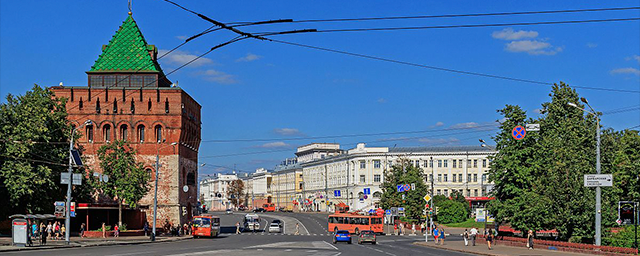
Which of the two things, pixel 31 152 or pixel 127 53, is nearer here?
pixel 31 152

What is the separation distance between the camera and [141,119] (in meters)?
80.7

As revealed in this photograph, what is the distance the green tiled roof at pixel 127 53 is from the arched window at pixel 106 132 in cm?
734

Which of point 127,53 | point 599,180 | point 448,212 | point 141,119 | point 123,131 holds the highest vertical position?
point 127,53

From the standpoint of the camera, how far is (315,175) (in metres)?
197

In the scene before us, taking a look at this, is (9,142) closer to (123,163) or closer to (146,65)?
(123,163)

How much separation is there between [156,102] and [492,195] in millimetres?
39174

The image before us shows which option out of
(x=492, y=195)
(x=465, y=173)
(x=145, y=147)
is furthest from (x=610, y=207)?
(x=465, y=173)

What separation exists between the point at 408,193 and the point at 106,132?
44398 millimetres

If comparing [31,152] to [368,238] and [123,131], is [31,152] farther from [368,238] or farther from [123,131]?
[368,238]

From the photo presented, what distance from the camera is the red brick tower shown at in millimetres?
79875

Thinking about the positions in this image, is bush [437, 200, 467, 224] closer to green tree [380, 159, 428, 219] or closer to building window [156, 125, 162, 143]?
green tree [380, 159, 428, 219]

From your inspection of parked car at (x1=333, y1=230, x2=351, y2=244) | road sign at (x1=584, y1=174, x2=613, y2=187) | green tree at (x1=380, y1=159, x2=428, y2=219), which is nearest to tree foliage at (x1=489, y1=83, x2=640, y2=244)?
road sign at (x1=584, y1=174, x2=613, y2=187)

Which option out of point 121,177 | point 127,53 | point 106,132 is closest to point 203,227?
point 121,177

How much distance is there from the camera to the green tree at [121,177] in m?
70.0
